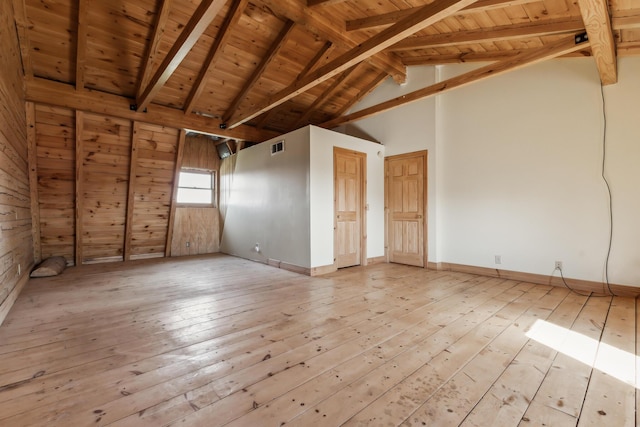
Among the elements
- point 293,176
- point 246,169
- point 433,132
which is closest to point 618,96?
point 433,132

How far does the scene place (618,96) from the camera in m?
3.42

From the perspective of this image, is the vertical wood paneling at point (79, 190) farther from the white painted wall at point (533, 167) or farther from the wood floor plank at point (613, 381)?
the wood floor plank at point (613, 381)

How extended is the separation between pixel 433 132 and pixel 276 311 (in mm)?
4035

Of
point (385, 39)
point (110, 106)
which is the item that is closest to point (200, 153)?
point (110, 106)

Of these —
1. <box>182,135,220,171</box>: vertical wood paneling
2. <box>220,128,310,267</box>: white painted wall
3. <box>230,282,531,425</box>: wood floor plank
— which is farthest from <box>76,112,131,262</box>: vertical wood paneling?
<box>230,282,531,425</box>: wood floor plank

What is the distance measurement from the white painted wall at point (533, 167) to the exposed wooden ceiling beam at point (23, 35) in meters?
5.45

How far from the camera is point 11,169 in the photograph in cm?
323

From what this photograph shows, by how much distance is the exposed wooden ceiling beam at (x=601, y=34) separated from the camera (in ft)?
A: 7.39

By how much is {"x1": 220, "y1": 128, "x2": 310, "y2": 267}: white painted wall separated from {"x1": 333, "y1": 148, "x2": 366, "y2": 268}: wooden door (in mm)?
612

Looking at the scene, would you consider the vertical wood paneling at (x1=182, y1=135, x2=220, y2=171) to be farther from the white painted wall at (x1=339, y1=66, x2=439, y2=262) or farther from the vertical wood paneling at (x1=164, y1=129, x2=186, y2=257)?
the white painted wall at (x1=339, y1=66, x2=439, y2=262)

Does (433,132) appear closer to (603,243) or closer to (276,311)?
(603,243)

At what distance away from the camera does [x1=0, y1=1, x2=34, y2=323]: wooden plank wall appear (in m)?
2.76

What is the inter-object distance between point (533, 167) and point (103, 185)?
7098mm

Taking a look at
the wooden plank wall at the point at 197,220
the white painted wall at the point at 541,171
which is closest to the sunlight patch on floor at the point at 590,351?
the white painted wall at the point at 541,171
